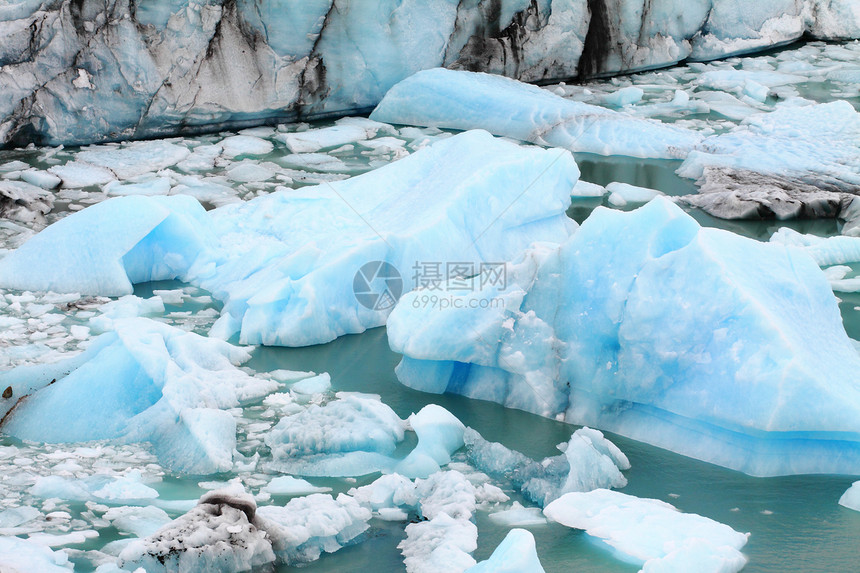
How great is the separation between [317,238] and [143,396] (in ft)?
4.32

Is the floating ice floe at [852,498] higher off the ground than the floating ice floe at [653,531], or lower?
lower

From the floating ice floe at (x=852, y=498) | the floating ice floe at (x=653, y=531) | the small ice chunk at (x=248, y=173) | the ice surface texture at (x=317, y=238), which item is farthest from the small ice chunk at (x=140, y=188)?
the floating ice floe at (x=852, y=498)

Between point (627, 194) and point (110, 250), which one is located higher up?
point (110, 250)

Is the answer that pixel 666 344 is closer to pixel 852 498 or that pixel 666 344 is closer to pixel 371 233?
pixel 852 498

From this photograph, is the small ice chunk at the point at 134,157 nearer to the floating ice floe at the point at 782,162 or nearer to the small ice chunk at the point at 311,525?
the floating ice floe at the point at 782,162

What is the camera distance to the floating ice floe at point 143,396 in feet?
9.66

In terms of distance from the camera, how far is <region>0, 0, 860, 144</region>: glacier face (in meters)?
6.03

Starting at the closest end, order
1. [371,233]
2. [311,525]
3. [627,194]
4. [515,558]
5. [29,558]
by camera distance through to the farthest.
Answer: [515,558] < [29,558] < [311,525] < [371,233] < [627,194]

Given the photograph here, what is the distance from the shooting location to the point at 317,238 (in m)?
4.25

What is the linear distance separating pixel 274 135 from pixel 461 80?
56.8 inches

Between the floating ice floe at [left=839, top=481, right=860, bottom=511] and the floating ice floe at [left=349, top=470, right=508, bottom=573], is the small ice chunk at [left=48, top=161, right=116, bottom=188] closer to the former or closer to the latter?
the floating ice floe at [left=349, top=470, right=508, bottom=573]

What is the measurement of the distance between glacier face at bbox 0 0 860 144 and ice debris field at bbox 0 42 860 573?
1.29 metres

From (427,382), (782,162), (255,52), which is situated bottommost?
(427,382)

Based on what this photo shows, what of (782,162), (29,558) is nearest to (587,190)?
(782,162)
